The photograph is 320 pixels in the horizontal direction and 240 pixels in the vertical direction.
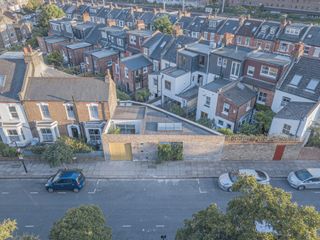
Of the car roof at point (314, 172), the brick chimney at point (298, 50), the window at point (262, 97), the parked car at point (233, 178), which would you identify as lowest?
the parked car at point (233, 178)

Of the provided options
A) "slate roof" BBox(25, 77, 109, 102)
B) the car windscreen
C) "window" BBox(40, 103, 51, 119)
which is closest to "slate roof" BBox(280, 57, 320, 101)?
the car windscreen

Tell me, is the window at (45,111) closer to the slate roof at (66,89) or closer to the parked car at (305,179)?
the slate roof at (66,89)

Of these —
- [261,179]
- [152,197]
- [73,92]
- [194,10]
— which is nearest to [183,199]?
[152,197]

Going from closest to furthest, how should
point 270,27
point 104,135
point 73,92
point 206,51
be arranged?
point 104,135 < point 73,92 < point 206,51 < point 270,27

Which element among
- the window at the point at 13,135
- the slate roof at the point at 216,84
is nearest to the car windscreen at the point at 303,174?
the slate roof at the point at 216,84

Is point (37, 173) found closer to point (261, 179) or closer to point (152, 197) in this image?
point (152, 197)

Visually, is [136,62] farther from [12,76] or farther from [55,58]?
[55,58]
